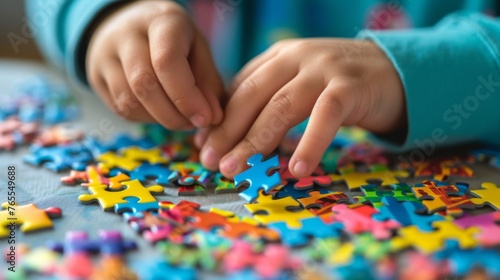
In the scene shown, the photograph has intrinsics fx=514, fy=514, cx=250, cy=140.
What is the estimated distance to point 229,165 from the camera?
741 mm

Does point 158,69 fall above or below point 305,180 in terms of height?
above

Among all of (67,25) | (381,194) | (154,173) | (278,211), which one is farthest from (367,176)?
(67,25)

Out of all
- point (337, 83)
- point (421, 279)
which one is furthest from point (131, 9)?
point (421, 279)

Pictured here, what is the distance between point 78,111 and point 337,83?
2.06 ft

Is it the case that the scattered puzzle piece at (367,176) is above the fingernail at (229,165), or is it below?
below

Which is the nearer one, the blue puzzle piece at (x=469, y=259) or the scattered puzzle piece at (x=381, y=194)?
the blue puzzle piece at (x=469, y=259)

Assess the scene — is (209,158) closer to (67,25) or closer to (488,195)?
(488,195)

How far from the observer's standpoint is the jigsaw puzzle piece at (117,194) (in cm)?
67

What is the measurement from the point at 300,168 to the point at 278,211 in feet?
0.26

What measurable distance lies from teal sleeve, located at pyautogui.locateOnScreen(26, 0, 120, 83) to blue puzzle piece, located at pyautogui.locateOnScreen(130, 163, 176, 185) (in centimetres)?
40

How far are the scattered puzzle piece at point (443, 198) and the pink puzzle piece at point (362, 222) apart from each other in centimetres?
8

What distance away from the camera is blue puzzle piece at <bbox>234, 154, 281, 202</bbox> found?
2.21ft

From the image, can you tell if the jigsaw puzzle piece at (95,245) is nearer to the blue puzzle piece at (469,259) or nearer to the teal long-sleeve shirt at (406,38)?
the blue puzzle piece at (469,259)

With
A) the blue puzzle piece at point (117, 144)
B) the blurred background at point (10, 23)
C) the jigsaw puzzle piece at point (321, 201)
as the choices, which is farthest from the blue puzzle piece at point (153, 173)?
the blurred background at point (10, 23)
